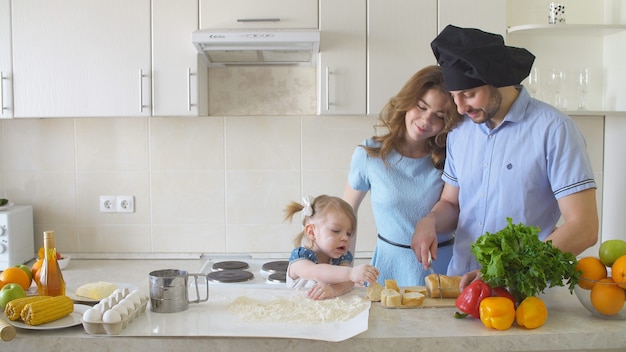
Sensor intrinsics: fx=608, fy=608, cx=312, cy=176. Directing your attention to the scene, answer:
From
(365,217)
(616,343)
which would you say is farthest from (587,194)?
(365,217)

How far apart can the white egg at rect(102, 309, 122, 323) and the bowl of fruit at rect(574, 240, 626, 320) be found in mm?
1060

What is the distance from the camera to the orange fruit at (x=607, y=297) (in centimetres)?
139

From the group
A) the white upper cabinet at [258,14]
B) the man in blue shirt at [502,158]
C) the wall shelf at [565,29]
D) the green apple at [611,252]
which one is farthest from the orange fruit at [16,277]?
the wall shelf at [565,29]

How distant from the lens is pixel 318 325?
1396mm

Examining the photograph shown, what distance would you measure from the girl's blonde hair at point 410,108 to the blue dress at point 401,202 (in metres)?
0.03

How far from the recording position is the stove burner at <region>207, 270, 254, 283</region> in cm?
251

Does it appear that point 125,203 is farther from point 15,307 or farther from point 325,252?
point 15,307

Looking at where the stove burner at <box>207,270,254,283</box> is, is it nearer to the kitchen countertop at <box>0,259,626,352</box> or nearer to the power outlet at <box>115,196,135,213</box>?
the power outlet at <box>115,196,135,213</box>

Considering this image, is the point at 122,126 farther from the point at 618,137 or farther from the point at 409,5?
the point at 618,137

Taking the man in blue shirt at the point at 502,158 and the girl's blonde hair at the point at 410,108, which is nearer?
the man in blue shirt at the point at 502,158

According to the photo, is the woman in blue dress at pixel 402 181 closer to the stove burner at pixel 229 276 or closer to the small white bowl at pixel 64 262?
the stove burner at pixel 229 276

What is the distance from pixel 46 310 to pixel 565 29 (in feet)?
7.71

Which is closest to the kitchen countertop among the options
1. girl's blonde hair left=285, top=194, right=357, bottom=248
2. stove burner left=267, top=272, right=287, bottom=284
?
girl's blonde hair left=285, top=194, right=357, bottom=248

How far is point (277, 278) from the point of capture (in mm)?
2564
